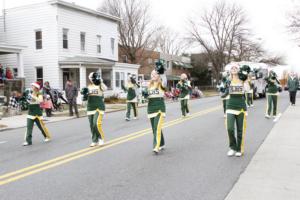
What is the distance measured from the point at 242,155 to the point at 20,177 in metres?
4.35

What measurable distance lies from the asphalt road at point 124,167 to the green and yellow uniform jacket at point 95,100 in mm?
911

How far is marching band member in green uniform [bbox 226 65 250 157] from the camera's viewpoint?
795cm

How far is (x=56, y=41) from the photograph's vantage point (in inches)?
1101

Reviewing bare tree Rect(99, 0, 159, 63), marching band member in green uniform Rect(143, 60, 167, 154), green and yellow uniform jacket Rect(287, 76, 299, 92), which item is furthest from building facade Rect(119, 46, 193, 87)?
marching band member in green uniform Rect(143, 60, 167, 154)

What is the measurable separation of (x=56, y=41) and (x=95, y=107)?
64.7 ft

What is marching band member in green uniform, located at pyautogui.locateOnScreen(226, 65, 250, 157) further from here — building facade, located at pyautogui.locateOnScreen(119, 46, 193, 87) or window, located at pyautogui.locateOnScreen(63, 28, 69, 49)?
building facade, located at pyautogui.locateOnScreen(119, 46, 193, 87)

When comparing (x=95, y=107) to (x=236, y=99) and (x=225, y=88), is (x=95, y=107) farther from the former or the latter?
(x=225, y=88)

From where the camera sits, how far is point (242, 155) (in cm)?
804

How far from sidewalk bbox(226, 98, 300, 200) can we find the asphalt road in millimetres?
196

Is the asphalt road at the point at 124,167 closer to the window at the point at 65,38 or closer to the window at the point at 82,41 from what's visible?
the window at the point at 65,38

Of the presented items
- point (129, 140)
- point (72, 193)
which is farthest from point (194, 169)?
point (129, 140)

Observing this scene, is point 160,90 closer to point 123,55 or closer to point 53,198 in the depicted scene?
point 53,198

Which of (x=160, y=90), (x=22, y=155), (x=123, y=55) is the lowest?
(x=22, y=155)

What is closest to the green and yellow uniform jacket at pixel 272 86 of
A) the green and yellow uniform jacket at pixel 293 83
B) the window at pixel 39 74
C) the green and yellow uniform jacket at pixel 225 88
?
the green and yellow uniform jacket at pixel 225 88
